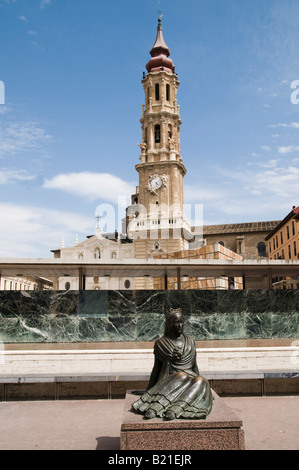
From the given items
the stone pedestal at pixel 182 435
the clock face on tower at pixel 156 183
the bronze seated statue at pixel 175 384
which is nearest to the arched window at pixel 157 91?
the clock face on tower at pixel 156 183

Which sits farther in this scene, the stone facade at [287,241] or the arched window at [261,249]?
the arched window at [261,249]

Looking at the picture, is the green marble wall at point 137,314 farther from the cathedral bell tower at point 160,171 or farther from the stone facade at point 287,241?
the cathedral bell tower at point 160,171

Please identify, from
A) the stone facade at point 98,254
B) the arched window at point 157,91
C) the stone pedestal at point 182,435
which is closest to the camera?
the stone pedestal at point 182,435

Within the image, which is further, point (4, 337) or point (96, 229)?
point (96, 229)

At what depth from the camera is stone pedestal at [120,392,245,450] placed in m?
5.16

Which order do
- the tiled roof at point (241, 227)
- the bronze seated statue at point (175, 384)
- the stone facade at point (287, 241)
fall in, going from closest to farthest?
the bronze seated statue at point (175, 384), the stone facade at point (287, 241), the tiled roof at point (241, 227)

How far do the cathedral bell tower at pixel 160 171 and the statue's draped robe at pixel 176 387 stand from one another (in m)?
49.6

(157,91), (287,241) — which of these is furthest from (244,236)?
(157,91)

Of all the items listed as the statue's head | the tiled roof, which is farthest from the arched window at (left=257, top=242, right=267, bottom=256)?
the statue's head

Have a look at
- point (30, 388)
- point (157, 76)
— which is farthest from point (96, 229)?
point (30, 388)

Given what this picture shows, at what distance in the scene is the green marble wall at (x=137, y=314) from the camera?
1318 cm

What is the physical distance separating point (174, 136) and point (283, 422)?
194ft
